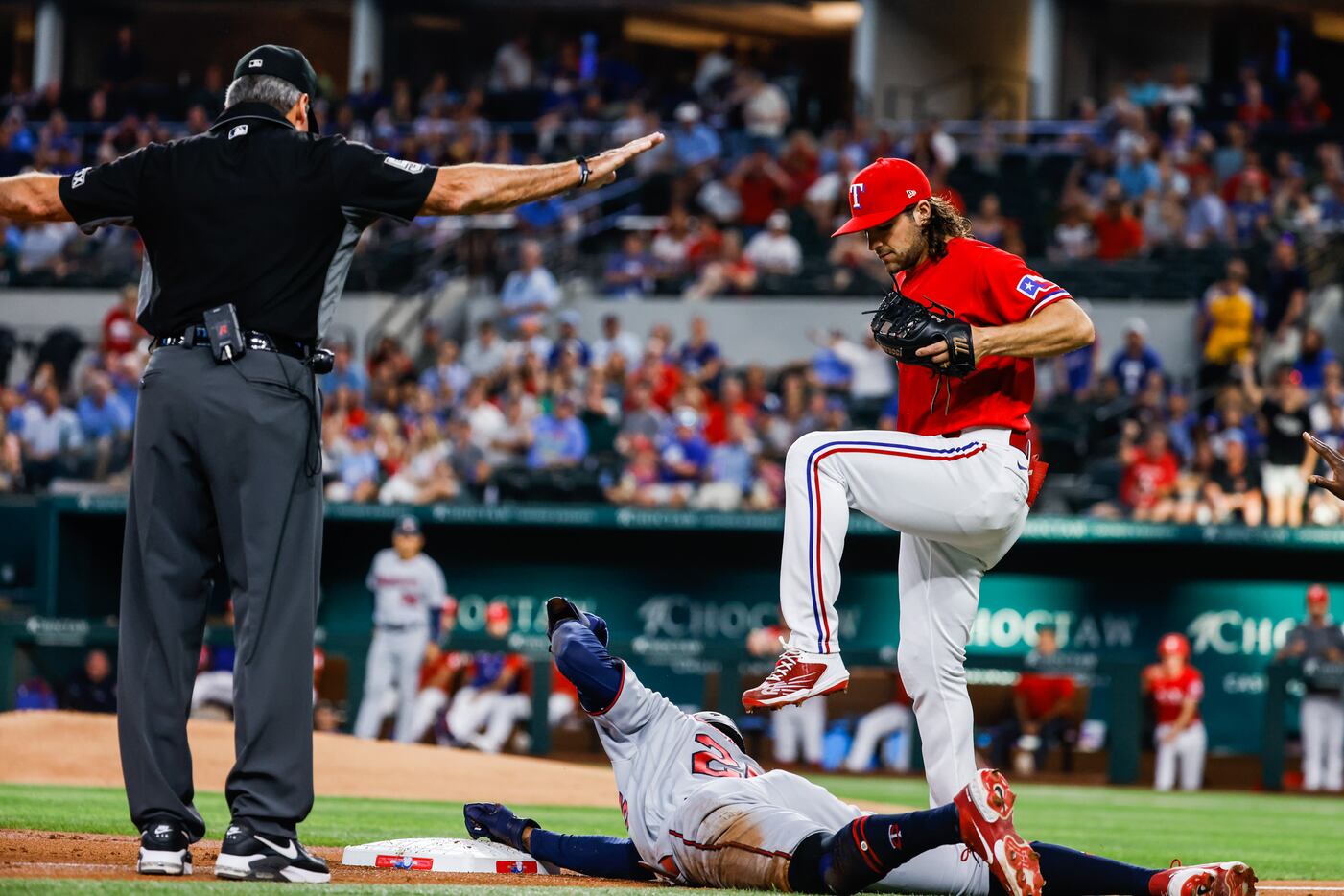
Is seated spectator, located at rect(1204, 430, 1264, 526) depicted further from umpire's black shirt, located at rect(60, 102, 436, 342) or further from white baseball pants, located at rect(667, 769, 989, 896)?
umpire's black shirt, located at rect(60, 102, 436, 342)

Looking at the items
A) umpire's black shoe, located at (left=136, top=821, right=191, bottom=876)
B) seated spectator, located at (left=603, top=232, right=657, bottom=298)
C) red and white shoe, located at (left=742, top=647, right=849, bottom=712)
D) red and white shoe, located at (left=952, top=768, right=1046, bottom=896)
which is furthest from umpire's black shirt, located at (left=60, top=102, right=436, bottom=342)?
seated spectator, located at (left=603, top=232, right=657, bottom=298)

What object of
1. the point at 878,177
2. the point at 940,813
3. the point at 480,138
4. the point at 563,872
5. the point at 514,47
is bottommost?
the point at 563,872

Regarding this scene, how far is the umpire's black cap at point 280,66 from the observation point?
16.3ft

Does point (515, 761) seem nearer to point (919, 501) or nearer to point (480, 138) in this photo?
point (919, 501)

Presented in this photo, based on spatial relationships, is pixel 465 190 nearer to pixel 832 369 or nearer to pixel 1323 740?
pixel 1323 740

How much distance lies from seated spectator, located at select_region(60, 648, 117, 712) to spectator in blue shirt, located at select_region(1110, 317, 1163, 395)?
8726mm

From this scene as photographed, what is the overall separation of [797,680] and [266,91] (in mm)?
2126

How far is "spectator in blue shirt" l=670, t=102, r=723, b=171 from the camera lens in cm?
2133

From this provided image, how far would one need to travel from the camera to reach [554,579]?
1611 cm

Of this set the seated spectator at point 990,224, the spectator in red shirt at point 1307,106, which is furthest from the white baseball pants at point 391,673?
the spectator in red shirt at point 1307,106

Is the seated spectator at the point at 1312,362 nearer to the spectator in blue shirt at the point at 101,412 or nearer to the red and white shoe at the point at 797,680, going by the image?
the spectator in blue shirt at the point at 101,412

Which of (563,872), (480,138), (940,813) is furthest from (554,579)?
(940,813)

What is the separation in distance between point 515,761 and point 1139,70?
52.4 feet

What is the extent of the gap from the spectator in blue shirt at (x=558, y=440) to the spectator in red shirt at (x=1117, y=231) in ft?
18.1
